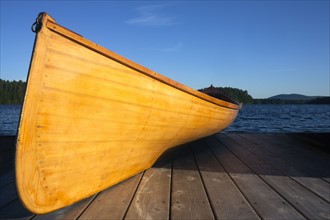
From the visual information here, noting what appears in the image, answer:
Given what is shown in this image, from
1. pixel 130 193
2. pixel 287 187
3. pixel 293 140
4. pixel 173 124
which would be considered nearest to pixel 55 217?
pixel 130 193

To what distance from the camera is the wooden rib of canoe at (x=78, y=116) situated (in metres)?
1.65

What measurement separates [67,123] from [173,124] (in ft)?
4.31

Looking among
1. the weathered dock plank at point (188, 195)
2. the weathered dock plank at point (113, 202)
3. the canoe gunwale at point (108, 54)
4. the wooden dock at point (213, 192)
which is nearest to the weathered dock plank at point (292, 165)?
the wooden dock at point (213, 192)

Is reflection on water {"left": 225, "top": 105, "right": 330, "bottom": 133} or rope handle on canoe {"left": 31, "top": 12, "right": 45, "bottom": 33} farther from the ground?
rope handle on canoe {"left": 31, "top": 12, "right": 45, "bottom": 33}

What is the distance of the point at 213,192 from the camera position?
2.44 meters

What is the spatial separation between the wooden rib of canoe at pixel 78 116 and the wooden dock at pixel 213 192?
8.1 inches

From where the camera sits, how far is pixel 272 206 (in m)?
2.11

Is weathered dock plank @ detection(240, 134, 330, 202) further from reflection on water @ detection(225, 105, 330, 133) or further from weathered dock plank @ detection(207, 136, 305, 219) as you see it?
reflection on water @ detection(225, 105, 330, 133)

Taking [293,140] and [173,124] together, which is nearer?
[173,124]

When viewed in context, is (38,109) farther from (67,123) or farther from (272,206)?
(272,206)

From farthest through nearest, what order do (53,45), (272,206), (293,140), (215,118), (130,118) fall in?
(293,140), (215,118), (130,118), (272,206), (53,45)

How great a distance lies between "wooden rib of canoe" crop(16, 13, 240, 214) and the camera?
1649 millimetres

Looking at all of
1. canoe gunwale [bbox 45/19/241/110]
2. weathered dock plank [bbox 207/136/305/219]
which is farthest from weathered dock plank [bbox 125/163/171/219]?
canoe gunwale [bbox 45/19/241/110]

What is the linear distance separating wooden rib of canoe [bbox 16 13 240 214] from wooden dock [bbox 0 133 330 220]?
205 mm
